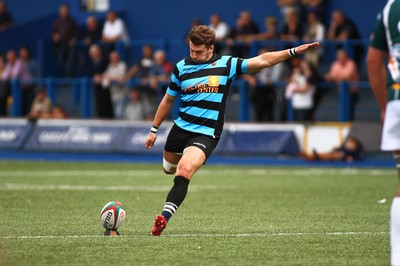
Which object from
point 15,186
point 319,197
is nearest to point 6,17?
point 15,186

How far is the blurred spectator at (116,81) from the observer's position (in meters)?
26.4

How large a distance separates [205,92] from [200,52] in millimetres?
430

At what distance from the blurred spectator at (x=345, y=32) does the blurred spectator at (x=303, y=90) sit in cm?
106

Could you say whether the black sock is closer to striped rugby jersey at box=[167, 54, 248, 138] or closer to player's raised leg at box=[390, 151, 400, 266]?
striped rugby jersey at box=[167, 54, 248, 138]

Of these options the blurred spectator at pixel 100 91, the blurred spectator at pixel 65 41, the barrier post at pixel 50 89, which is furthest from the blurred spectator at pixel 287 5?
the barrier post at pixel 50 89

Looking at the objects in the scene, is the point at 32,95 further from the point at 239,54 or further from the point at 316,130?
the point at 316,130

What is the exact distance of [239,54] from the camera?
25.1m

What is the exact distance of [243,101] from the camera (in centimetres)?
2498

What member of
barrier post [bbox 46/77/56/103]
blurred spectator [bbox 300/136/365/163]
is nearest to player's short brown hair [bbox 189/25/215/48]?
blurred spectator [bbox 300/136/365/163]

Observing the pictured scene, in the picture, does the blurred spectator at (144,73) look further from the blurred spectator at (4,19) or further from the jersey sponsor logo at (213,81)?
the jersey sponsor logo at (213,81)

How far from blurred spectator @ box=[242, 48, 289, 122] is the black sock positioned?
14446 mm

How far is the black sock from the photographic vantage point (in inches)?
399

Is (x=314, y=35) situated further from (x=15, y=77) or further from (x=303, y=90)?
(x=15, y=77)

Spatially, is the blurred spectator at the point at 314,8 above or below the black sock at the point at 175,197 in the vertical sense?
below
